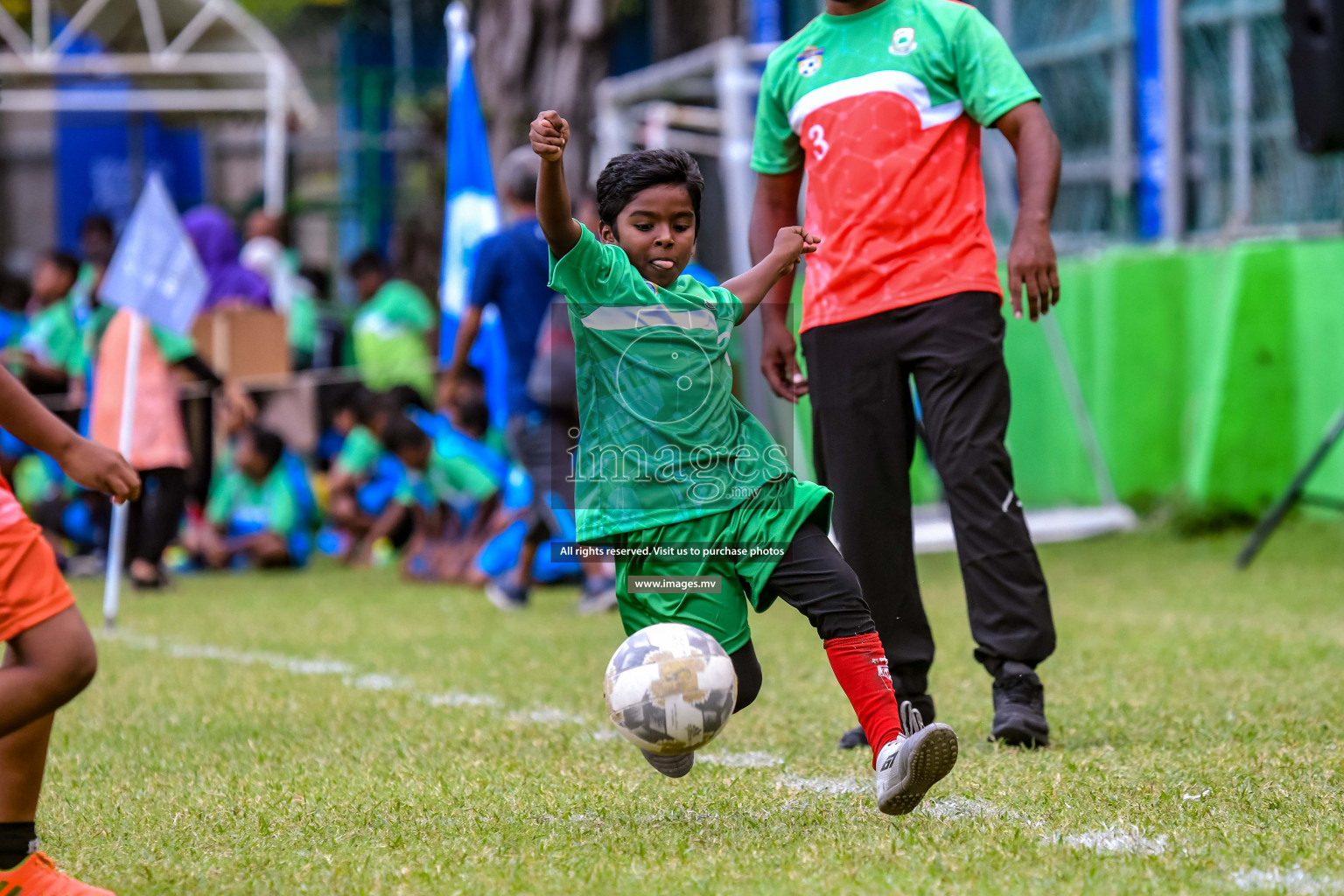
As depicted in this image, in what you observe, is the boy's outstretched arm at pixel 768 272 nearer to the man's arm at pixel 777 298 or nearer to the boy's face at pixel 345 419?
the man's arm at pixel 777 298

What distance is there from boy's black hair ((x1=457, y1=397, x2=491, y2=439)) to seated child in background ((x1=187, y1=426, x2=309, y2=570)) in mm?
1822

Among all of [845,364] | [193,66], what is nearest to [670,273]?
[845,364]

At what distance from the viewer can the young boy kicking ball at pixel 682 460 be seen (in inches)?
145

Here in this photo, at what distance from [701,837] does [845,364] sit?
63.2 inches

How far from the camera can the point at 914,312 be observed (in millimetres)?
4613

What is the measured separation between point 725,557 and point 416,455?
8.22 metres

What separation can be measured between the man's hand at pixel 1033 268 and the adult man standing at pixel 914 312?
0.10 meters

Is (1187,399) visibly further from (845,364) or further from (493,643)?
(845,364)

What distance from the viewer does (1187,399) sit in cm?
1171

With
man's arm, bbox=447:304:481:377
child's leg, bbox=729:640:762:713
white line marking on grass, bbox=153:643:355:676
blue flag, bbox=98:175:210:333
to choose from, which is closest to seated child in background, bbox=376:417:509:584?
man's arm, bbox=447:304:481:377

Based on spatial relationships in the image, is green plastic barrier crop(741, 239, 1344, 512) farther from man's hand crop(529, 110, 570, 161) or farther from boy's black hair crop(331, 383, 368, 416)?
man's hand crop(529, 110, 570, 161)

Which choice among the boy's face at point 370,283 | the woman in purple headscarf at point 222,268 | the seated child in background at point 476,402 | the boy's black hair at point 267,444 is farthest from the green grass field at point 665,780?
the boy's face at point 370,283

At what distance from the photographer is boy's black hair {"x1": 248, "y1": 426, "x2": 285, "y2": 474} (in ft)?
40.9

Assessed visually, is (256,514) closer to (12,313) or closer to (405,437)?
(405,437)
